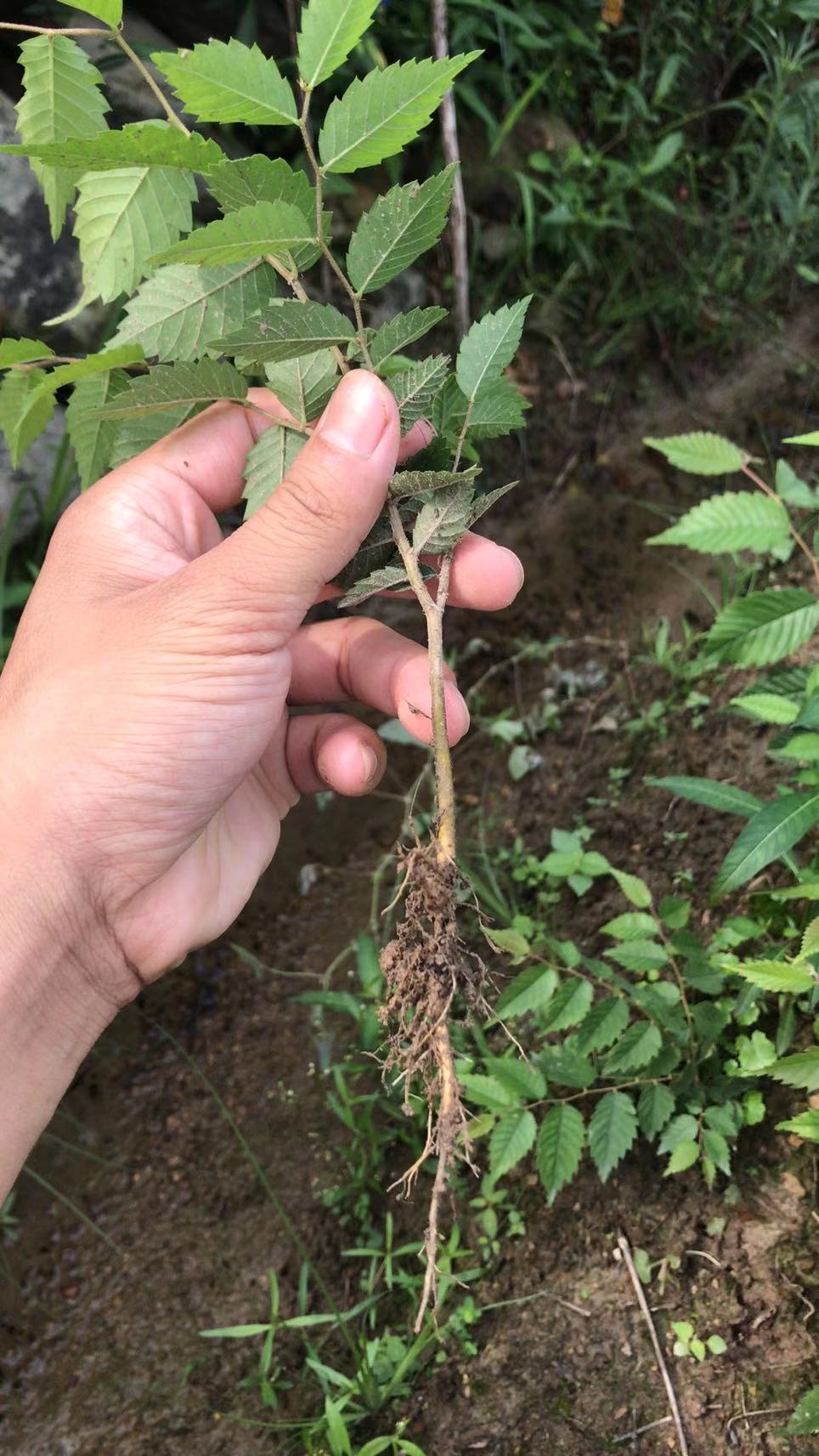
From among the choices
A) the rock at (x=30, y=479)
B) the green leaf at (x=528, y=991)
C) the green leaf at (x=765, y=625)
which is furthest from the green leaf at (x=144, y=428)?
the rock at (x=30, y=479)

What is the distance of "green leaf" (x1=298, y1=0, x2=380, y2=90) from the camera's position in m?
0.99

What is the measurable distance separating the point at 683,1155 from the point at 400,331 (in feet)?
4.01

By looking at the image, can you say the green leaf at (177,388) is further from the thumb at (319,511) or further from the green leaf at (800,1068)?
the green leaf at (800,1068)

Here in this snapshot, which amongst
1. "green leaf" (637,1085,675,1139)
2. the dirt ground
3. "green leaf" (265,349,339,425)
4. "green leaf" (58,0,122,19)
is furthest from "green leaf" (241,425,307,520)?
the dirt ground

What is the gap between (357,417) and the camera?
3.57 ft

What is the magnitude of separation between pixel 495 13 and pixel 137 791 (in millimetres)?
2643

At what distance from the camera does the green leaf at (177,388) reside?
1.15m

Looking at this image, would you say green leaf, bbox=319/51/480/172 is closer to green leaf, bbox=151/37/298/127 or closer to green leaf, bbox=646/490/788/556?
green leaf, bbox=151/37/298/127

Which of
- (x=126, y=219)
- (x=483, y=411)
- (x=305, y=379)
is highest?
(x=126, y=219)

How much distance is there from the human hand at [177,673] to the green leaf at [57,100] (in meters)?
0.37

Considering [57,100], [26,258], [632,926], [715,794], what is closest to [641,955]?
[632,926]

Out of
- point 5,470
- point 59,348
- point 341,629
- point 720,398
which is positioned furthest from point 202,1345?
point 720,398

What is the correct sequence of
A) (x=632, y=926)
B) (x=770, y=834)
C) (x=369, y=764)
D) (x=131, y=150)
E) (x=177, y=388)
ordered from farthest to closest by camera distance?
(x=369, y=764)
(x=632, y=926)
(x=770, y=834)
(x=177, y=388)
(x=131, y=150)

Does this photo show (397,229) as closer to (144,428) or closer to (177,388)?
(177,388)
